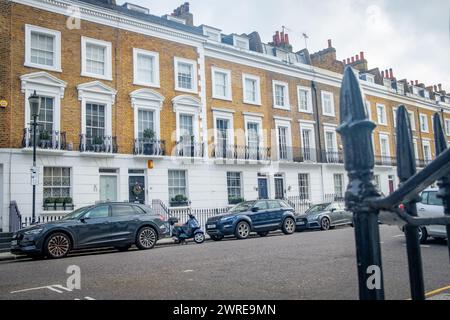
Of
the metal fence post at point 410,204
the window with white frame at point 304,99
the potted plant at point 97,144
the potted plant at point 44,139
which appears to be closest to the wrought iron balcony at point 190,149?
the potted plant at point 97,144

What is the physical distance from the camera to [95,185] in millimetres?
18938

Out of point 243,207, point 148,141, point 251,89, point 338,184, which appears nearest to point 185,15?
point 251,89

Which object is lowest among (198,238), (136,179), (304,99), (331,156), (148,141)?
(198,238)

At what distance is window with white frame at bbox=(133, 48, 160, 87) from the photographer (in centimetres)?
2127

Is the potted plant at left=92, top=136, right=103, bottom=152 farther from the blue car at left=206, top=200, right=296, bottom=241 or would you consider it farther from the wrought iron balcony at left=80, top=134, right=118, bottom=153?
the blue car at left=206, top=200, right=296, bottom=241

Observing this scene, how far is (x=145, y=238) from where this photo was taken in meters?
13.4

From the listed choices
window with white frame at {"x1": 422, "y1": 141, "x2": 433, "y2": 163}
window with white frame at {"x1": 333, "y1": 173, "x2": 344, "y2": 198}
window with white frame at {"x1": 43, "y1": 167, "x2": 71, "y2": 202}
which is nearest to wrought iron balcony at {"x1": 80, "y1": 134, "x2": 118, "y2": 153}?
window with white frame at {"x1": 43, "y1": 167, "x2": 71, "y2": 202}

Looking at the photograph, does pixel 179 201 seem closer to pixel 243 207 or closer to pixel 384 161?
pixel 243 207

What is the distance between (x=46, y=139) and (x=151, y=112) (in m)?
5.94

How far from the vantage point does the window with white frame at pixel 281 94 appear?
28.3 metres

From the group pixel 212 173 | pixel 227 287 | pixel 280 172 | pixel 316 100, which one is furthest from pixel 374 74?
pixel 227 287

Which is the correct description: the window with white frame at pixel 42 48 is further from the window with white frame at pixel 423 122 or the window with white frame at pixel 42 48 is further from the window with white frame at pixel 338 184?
the window with white frame at pixel 423 122
